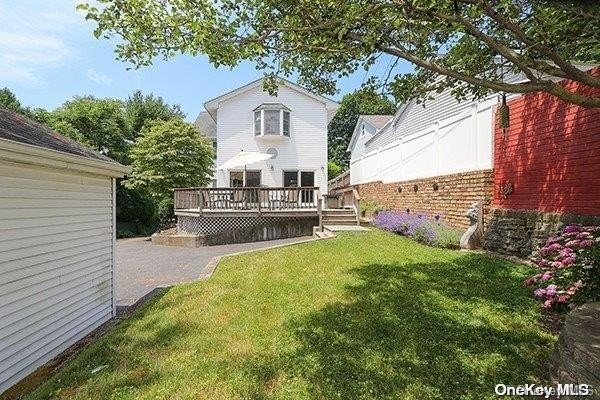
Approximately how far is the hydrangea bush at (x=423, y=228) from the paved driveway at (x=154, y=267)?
5502mm

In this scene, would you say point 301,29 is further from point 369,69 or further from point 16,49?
point 16,49

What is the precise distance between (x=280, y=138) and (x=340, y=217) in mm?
8182

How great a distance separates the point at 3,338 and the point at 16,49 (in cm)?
701

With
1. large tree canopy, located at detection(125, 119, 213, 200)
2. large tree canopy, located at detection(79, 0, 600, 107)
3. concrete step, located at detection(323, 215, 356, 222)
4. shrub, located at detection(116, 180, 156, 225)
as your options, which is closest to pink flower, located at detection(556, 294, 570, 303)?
large tree canopy, located at detection(79, 0, 600, 107)

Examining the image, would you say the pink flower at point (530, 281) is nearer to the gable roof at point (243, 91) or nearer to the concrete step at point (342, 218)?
the concrete step at point (342, 218)

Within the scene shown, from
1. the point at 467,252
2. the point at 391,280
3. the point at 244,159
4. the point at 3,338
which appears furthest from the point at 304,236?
the point at 3,338

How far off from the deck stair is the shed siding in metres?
6.33

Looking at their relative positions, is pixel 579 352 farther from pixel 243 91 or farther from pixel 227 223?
pixel 243 91

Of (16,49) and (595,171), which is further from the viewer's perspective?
(16,49)

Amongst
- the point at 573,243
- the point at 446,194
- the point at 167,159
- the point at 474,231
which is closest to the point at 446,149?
the point at 446,194

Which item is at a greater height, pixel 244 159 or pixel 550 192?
pixel 244 159

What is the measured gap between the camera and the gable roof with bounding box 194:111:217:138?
28670 mm

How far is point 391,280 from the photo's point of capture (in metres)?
6.32

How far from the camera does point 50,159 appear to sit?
4.61 metres
